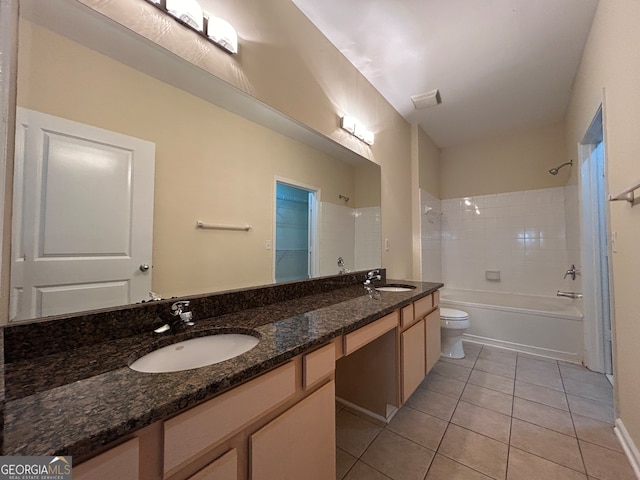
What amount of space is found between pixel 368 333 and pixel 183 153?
1162mm

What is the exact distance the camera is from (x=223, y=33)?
1146mm

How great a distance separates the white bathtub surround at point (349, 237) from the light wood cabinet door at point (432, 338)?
609mm

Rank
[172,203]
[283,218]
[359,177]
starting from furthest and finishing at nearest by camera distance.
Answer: [359,177], [283,218], [172,203]

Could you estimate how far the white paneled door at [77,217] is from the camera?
0.76 m

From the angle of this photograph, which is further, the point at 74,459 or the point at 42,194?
the point at 42,194

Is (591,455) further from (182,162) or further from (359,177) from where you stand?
(182,162)

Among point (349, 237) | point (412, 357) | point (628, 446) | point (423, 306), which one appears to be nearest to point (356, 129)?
point (349, 237)

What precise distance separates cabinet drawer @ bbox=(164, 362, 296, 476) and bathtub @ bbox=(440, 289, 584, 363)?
276cm

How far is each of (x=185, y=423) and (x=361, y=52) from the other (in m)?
2.36

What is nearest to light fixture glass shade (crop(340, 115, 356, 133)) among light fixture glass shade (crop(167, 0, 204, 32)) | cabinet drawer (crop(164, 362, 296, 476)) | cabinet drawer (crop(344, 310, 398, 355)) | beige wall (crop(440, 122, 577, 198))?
light fixture glass shade (crop(167, 0, 204, 32))

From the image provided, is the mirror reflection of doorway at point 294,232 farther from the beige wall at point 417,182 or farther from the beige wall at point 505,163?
the beige wall at point 505,163

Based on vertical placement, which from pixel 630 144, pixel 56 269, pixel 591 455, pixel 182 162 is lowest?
pixel 591 455

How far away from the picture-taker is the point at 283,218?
5.07ft

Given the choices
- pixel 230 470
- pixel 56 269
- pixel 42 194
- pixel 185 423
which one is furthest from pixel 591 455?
pixel 42 194
